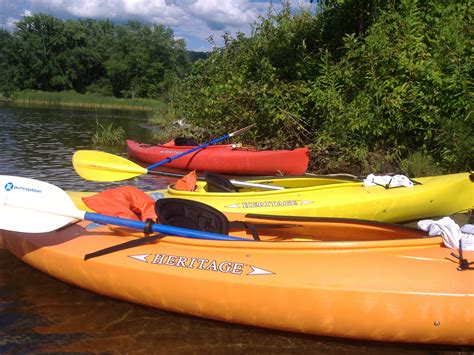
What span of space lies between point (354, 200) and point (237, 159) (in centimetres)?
437

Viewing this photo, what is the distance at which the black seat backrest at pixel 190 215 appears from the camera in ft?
12.6

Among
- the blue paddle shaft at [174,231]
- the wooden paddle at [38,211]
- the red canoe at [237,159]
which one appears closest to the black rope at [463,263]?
the blue paddle shaft at [174,231]

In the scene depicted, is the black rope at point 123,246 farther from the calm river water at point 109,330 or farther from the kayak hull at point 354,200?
the kayak hull at point 354,200

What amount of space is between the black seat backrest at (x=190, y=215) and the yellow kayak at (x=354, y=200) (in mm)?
1246

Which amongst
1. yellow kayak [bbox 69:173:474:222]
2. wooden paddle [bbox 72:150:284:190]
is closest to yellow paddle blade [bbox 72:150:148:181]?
wooden paddle [bbox 72:150:284:190]

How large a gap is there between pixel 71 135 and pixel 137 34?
50426mm

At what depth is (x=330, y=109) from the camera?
8.96m

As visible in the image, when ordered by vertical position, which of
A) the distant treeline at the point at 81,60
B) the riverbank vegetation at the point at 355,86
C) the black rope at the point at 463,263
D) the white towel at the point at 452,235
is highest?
the distant treeline at the point at 81,60

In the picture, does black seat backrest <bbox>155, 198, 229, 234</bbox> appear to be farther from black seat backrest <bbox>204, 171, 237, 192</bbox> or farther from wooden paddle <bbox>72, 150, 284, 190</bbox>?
wooden paddle <bbox>72, 150, 284, 190</bbox>

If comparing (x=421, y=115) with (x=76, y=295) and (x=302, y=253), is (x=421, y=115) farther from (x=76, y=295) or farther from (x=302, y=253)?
(x=76, y=295)

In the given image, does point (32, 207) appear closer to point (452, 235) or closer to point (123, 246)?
point (123, 246)

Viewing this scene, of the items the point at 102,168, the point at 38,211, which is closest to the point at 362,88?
the point at 102,168

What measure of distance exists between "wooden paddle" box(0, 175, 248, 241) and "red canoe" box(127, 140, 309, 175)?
531 cm

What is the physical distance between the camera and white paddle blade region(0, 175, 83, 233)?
12.3 ft
